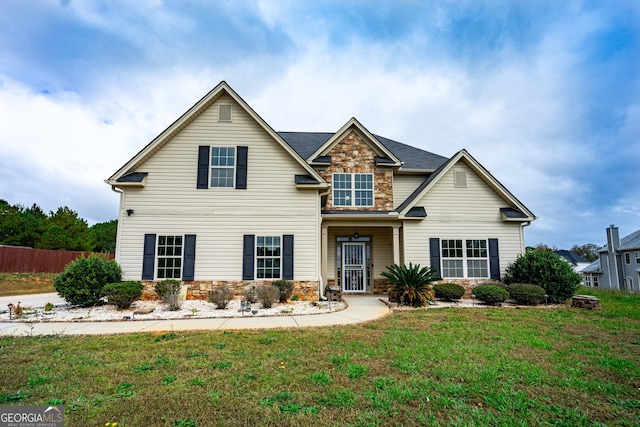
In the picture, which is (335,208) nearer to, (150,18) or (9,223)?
(150,18)

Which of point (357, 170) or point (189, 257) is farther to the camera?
point (357, 170)

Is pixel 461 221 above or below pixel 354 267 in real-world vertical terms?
above

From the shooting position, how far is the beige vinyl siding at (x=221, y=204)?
444 inches

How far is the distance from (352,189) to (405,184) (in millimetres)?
2887

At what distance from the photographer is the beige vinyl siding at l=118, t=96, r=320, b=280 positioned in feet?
37.0

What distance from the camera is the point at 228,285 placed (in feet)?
36.5

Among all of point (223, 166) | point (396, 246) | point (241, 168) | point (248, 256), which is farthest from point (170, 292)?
point (396, 246)

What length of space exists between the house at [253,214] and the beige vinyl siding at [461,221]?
42 mm

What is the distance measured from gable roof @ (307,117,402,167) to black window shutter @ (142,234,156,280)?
23.1ft

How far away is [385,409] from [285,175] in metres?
9.50

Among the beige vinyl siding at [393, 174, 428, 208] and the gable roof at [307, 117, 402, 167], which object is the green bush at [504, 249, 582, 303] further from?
the gable roof at [307, 117, 402, 167]

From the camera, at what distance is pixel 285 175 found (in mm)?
11773

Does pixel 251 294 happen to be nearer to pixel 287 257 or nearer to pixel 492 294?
pixel 287 257

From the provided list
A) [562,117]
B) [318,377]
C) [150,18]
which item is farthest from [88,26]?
[562,117]
